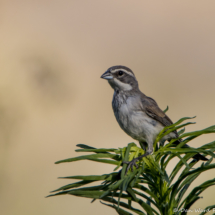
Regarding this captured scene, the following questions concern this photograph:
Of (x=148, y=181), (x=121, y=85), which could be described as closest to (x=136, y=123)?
(x=121, y=85)

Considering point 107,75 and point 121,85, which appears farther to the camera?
point 121,85

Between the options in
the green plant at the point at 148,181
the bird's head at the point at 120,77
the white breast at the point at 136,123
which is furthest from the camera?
the bird's head at the point at 120,77

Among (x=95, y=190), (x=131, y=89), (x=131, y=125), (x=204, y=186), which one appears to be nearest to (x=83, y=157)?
(x=95, y=190)

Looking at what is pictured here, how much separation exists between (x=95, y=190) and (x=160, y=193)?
40 cm

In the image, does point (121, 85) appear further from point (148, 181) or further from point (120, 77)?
point (148, 181)

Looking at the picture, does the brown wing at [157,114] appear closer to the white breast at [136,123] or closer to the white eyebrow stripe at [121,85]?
the white breast at [136,123]

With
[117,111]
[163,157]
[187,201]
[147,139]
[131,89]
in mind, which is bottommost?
[187,201]

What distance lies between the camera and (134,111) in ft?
11.0

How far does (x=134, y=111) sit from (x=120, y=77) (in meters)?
0.50

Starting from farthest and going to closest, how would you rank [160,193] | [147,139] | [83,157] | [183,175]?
[147,139]
[160,193]
[183,175]
[83,157]

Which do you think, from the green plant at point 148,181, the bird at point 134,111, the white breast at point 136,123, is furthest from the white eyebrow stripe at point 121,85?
the green plant at point 148,181

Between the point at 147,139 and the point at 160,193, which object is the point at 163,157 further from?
the point at 147,139

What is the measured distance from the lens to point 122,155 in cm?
159

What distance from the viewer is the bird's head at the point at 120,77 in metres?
3.51
